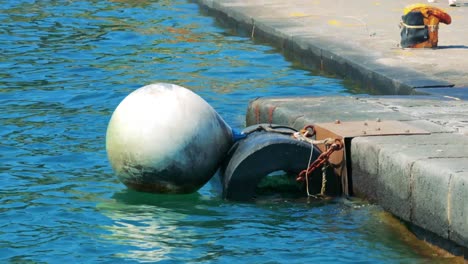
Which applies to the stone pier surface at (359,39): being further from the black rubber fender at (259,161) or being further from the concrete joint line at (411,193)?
the concrete joint line at (411,193)

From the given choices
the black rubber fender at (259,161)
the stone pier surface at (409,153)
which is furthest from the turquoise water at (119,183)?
the stone pier surface at (409,153)

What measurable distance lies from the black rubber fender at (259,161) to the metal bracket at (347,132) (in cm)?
17

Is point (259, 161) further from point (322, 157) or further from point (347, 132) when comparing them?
point (347, 132)

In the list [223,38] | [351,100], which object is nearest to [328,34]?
[223,38]

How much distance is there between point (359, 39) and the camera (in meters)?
14.3

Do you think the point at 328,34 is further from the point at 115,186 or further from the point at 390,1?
the point at 115,186

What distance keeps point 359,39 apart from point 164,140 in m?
6.69

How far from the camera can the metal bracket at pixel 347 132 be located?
8295 mm

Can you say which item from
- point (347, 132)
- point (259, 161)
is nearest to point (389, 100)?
point (347, 132)

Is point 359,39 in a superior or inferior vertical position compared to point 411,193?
superior

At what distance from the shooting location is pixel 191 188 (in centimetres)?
846

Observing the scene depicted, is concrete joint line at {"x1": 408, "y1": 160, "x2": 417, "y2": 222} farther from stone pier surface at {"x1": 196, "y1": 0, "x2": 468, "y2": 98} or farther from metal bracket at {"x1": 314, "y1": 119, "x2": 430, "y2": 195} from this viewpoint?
stone pier surface at {"x1": 196, "y1": 0, "x2": 468, "y2": 98}

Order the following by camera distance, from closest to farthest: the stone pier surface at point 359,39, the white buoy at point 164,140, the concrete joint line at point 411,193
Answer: the concrete joint line at point 411,193 → the white buoy at point 164,140 → the stone pier surface at point 359,39

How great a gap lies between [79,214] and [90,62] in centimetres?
732
